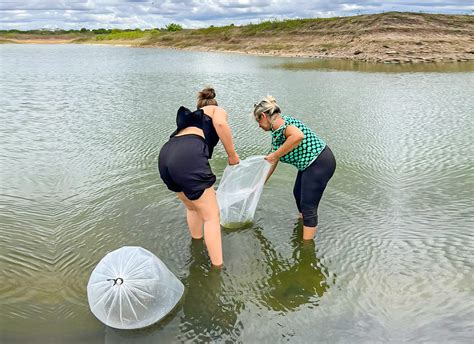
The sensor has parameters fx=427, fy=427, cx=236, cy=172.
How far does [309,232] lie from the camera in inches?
188

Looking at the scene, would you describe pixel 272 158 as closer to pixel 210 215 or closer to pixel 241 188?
pixel 241 188

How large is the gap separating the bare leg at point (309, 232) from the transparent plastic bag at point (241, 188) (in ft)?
2.13

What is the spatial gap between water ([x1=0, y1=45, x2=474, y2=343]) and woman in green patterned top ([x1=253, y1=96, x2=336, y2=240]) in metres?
0.66

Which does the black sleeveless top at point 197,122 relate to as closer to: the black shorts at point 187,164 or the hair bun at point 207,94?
the black shorts at point 187,164

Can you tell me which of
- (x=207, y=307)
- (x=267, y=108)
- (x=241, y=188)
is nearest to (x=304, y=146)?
(x=267, y=108)

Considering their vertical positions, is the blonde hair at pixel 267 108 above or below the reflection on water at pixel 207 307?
above

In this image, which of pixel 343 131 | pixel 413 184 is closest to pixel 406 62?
pixel 343 131

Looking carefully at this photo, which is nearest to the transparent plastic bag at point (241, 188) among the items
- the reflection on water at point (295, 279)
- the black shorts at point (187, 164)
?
the reflection on water at point (295, 279)

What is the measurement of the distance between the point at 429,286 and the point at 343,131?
601 centimetres

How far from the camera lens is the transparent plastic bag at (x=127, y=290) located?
128 inches

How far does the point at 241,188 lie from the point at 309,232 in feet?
3.00

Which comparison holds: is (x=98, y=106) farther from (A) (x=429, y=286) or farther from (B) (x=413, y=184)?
(A) (x=429, y=286)

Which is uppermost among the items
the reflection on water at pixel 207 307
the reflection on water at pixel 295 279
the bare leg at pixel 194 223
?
the bare leg at pixel 194 223

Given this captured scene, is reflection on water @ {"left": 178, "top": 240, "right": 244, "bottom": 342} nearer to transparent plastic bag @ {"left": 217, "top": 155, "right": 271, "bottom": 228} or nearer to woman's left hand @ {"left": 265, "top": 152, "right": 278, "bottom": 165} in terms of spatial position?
transparent plastic bag @ {"left": 217, "top": 155, "right": 271, "bottom": 228}
